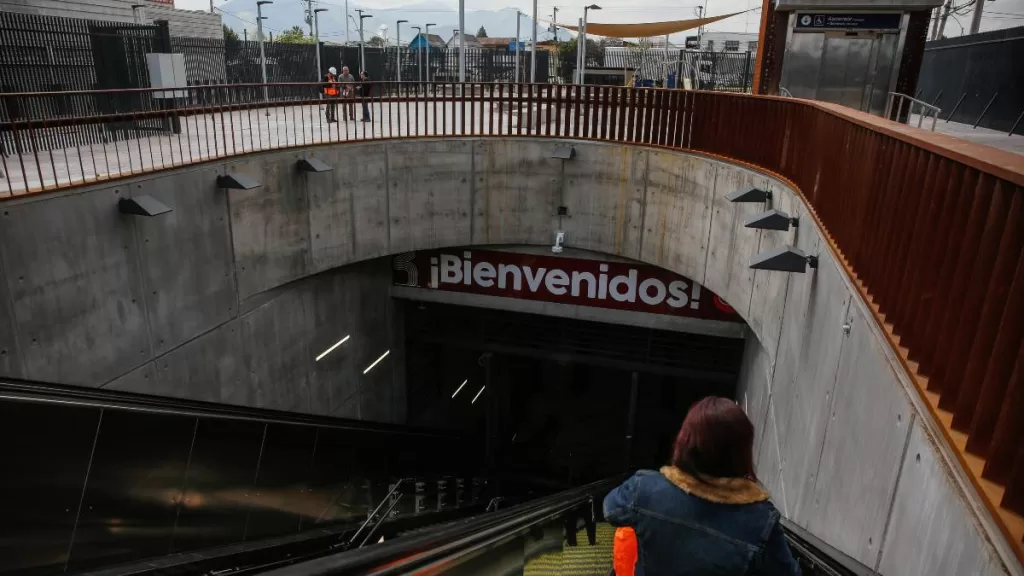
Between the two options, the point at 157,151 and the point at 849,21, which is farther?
the point at 849,21

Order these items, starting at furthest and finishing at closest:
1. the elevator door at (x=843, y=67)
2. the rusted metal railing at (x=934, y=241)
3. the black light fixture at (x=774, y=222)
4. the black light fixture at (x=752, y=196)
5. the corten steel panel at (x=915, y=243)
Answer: the elevator door at (x=843, y=67)
the black light fixture at (x=752, y=196)
the black light fixture at (x=774, y=222)
the corten steel panel at (x=915, y=243)
the rusted metal railing at (x=934, y=241)

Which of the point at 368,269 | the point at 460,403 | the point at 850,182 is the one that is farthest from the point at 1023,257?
the point at 460,403

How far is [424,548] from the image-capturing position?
2.55 m

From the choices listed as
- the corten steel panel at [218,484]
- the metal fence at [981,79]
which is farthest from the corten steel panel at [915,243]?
the metal fence at [981,79]

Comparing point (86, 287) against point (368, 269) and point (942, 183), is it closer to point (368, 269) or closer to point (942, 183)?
point (368, 269)

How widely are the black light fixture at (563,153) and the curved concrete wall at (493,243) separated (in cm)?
30

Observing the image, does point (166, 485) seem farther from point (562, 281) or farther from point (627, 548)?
point (562, 281)

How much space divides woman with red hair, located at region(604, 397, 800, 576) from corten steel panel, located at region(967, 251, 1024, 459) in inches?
30.0

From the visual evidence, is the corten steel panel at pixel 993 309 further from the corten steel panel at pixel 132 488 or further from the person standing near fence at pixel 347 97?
the person standing near fence at pixel 347 97

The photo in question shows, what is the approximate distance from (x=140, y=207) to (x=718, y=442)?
6780 mm

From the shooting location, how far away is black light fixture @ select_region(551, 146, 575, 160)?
10602mm

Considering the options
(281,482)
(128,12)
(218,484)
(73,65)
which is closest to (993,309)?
(218,484)

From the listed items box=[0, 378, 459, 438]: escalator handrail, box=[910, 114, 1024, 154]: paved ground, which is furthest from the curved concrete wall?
Answer: box=[910, 114, 1024, 154]: paved ground

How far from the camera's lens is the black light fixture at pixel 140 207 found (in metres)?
6.87
